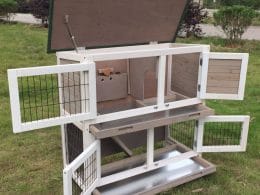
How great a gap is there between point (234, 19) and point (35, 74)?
6127mm

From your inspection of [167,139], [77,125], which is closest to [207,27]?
[167,139]

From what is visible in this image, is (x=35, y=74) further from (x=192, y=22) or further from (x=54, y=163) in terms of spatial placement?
(x=192, y=22)

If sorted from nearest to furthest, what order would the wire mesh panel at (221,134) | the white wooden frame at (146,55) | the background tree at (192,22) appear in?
the white wooden frame at (146,55), the wire mesh panel at (221,134), the background tree at (192,22)

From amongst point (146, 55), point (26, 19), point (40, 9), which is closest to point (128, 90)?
point (146, 55)

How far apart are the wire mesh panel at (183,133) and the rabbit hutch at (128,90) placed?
0.30 m

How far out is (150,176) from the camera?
2.44 metres

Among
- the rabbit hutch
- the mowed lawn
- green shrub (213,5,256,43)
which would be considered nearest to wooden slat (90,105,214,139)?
the rabbit hutch

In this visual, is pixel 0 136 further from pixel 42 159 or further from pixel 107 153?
pixel 107 153

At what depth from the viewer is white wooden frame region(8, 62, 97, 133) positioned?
166 centimetres

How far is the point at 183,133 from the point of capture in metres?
3.23

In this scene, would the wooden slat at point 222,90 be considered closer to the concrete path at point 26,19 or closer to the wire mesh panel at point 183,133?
the wire mesh panel at point 183,133

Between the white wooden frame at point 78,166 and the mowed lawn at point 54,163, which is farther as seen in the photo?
the mowed lawn at point 54,163

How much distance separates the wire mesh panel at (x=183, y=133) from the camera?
312 cm

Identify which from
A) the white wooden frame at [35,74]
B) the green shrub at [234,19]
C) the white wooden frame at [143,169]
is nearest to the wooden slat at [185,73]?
the white wooden frame at [143,169]
